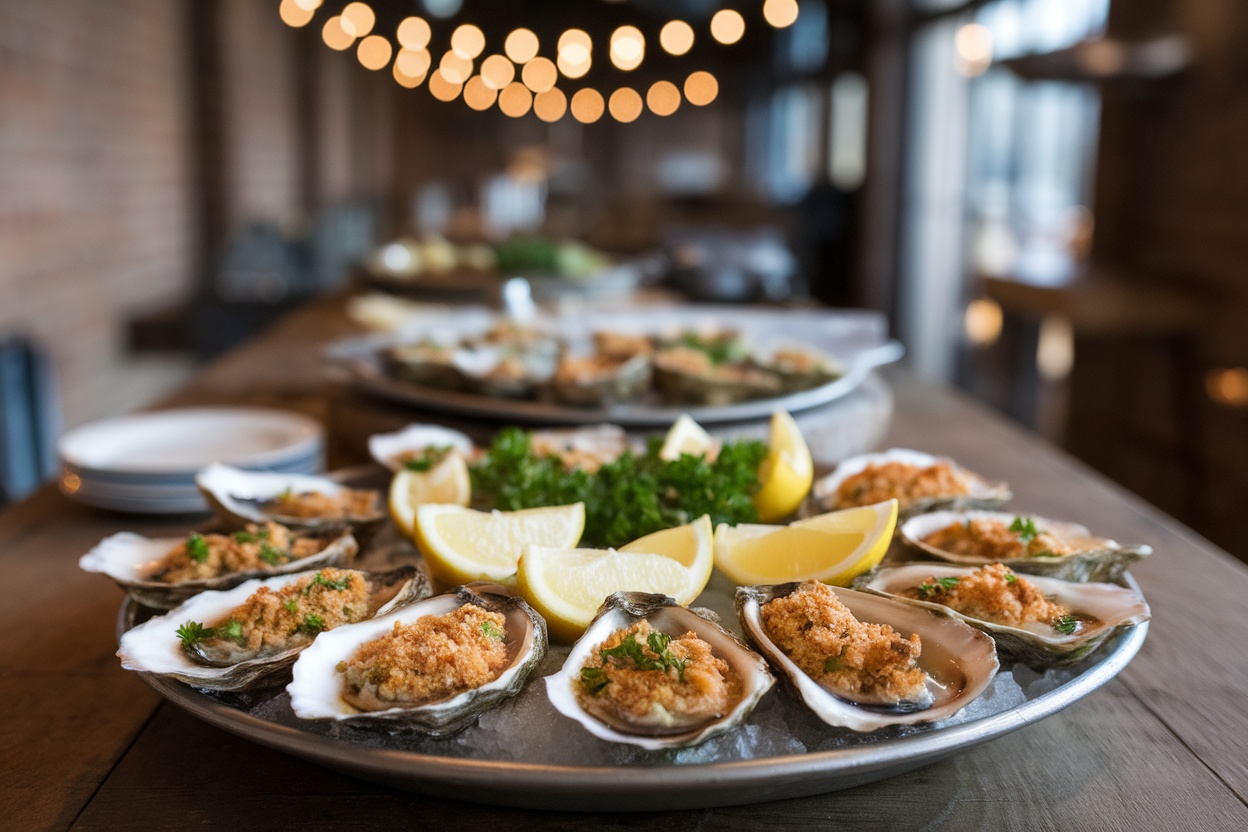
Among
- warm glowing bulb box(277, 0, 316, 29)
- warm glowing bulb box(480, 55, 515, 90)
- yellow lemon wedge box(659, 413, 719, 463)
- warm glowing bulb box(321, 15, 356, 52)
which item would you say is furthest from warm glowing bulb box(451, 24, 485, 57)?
yellow lemon wedge box(659, 413, 719, 463)

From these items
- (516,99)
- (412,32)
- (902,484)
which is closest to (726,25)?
(412,32)

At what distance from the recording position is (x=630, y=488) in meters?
1.25

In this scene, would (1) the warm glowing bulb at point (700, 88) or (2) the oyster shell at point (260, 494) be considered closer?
(2) the oyster shell at point (260, 494)

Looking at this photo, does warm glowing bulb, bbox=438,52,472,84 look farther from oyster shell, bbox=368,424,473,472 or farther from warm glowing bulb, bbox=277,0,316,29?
oyster shell, bbox=368,424,473,472

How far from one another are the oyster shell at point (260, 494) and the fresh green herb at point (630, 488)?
170 millimetres

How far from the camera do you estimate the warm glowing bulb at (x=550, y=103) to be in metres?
16.2

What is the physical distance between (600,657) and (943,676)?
0.30 meters

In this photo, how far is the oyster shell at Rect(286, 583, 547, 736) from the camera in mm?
780

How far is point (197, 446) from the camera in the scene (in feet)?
5.98

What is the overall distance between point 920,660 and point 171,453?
140 cm

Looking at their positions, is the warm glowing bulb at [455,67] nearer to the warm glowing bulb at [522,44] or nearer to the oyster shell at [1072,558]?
the warm glowing bulb at [522,44]

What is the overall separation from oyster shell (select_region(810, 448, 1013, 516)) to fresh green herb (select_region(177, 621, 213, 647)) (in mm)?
764

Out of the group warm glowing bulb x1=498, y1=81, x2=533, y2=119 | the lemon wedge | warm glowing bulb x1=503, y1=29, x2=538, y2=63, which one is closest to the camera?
the lemon wedge

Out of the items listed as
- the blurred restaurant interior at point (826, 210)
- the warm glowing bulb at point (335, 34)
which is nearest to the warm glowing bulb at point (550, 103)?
the blurred restaurant interior at point (826, 210)
